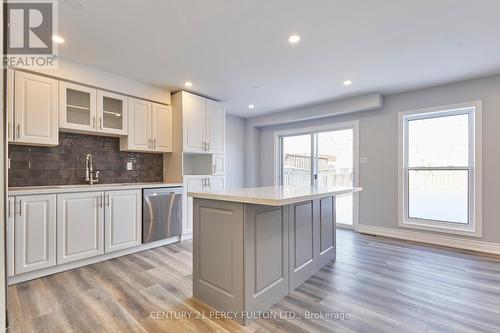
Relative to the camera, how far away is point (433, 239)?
3.86 meters

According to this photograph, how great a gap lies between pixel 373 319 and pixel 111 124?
12.2 ft

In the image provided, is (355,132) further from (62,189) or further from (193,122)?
A: (62,189)

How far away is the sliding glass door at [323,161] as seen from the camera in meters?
Answer: 4.88

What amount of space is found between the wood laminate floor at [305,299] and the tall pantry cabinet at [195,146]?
4.34ft

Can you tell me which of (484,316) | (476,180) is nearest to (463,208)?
(476,180)

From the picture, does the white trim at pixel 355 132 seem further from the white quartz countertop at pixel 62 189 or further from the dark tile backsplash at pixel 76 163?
the white quartz countertop at pixel 62 189

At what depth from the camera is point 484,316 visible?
194 cm

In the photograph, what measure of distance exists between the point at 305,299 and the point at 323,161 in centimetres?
348

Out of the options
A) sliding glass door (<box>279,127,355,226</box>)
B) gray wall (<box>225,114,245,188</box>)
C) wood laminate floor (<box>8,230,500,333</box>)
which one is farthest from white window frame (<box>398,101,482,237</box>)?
gray wall (<box>225,114,245,188</box>)

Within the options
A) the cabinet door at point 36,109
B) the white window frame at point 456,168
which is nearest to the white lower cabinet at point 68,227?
the cabinet door at point 36,109

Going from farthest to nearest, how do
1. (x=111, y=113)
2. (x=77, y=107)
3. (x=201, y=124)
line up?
(x=201, y=124), (x=111, y=113), (x=77, y=107)

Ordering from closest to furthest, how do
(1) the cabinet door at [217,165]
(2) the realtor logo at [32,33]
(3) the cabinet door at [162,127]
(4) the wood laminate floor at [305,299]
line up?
(4) the wood laminate floor at [305,299] → (2) the realtor logo at [32,33] → (3) the cabinet door at [162,127] → (1) the cabinet door at [217,165]

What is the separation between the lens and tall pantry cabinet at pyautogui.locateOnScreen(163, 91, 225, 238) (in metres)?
4.03

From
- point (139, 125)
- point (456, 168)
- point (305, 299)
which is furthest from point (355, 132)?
point (139, 125)
